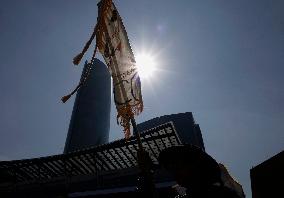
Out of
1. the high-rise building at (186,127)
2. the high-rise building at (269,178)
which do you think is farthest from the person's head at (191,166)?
the high-rise building at (186,127)

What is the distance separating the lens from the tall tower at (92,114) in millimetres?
47875

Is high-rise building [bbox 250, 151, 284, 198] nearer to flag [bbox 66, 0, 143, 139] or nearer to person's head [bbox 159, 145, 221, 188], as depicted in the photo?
person's head [bbox 159, 145, 221, 188]

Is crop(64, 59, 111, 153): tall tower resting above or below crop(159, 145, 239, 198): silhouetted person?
above

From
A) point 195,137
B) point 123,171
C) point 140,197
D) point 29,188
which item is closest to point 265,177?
point 140,197

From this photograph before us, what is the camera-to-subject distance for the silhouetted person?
3.22 m

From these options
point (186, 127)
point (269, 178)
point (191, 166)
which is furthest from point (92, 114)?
point (191, 166)

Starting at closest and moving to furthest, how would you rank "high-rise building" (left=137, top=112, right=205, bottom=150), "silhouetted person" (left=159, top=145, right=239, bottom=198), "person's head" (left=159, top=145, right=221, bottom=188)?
1. "silhouetted person" (left=159, top=145, right=239, bottom=198)
2. "person's head" (left=159, top=145, right=221, bottom=188)
3. "high-rise building" (left=137, top=112, right=205, bottom=150)

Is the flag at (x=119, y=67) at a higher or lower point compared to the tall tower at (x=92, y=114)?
lower

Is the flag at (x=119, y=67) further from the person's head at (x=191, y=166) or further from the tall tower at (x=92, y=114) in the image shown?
the tall tower at (x=92, y=114)

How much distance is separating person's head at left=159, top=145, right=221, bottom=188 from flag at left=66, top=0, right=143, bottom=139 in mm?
1820

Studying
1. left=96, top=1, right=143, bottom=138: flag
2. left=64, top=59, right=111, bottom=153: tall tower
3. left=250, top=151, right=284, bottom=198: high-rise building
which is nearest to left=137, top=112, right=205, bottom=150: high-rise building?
left=64, top=59, right=111, bottom=153: tall tower

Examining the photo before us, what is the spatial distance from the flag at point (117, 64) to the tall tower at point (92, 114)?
40.1m

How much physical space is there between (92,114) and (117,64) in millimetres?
50173

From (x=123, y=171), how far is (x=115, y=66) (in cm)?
888
